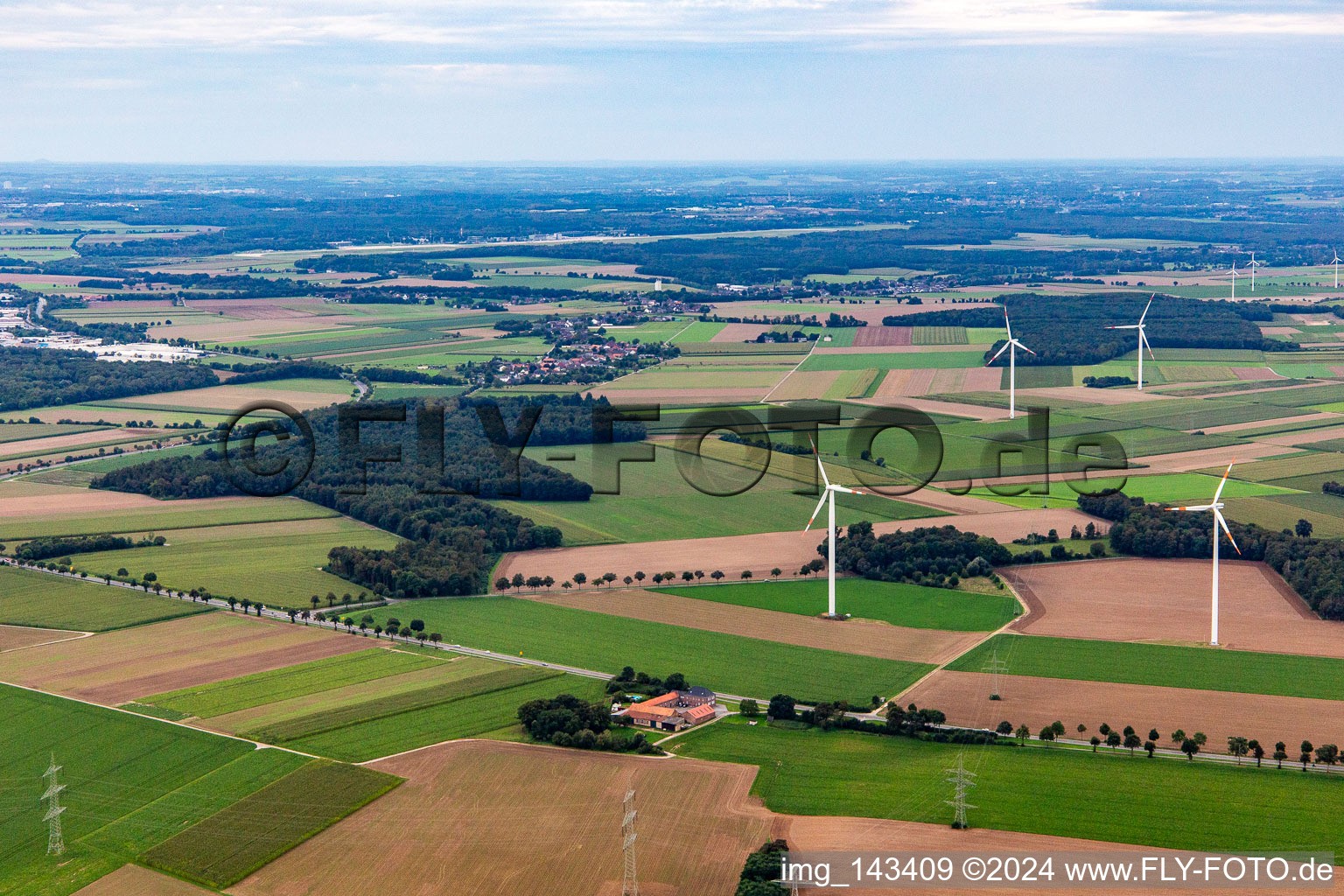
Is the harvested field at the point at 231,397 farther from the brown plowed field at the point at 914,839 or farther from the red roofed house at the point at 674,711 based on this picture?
the brown plowed field at the point at 914,839

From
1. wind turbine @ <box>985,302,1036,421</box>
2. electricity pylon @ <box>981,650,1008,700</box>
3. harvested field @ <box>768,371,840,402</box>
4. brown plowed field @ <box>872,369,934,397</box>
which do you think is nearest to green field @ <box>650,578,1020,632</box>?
electricity pylon @ <box>981,650,1008,700</box>

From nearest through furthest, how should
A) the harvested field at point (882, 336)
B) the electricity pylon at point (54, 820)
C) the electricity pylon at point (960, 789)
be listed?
the electricity pylon at point (54, 820), the electricity pylon at point (960, 789), the harvested field at point (882, 336)

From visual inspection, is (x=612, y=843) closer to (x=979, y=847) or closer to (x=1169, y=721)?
(x=979, y=847)

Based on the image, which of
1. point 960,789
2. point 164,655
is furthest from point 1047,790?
point 164,655

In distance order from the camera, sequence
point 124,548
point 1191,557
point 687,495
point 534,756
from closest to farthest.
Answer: point 534,756
point 1191,557
point 124,548
point 687,495

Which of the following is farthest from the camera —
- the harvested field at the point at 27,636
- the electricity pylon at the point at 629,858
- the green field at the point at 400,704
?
the harvested field at the point at 27,636

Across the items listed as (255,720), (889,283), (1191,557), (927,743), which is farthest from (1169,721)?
(889,283)

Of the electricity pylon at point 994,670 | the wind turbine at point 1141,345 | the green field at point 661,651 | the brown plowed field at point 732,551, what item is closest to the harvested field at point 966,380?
the wind turbine at point 1141,345

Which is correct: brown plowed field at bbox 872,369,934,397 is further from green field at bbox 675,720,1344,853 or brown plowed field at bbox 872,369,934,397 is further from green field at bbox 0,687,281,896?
green field at bbox 0,687,281,896
